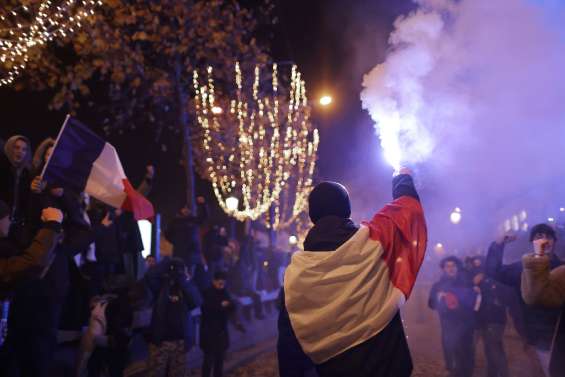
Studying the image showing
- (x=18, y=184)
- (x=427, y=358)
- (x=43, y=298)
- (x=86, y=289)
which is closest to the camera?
(x=43, y=298)

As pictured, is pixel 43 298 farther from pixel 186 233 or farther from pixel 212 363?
pixel 186 233

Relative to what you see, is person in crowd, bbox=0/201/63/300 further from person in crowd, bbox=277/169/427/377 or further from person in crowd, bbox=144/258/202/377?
person in crowd, bbox=144/258/202/377

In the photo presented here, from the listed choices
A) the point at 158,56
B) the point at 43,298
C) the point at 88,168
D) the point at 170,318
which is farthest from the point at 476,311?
the point at 158,56

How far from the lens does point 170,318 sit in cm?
838

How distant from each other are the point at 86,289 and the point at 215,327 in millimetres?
3126

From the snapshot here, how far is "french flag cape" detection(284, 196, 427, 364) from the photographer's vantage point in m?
3.47

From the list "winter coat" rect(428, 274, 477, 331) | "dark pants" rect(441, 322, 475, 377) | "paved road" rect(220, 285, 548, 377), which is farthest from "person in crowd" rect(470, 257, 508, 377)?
"paved road" rect(220, 285, 548, 377)

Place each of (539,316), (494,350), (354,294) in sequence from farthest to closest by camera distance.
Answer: (494,350), (539,316), (354,294)

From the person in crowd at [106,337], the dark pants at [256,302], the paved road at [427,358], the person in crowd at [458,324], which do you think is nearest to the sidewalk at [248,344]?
the paved road at [427,358]

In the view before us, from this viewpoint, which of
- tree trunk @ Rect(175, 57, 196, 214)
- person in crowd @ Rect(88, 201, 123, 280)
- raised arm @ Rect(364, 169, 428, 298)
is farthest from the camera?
tree trunk @ Rect(175, 57, 196, 214)

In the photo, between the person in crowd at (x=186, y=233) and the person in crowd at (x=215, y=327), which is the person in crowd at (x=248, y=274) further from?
the person in crowd at (x=215, y=327)

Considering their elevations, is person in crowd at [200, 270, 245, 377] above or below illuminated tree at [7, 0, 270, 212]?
below

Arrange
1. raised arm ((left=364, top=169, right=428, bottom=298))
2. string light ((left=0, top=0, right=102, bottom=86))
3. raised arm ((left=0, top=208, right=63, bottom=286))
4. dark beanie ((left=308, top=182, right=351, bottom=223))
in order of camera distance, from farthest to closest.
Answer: string light ((left=0, top=0, right=102, bottom=86)), dark beanie ((left=308, top=182, right=351, bottom=223)), raised arm ((left=0, top=208, right=63, bottom=286)), raised arm ((left=364, top=169, right=428, bottom=298))

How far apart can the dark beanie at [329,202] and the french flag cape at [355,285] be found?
0.26 metres
